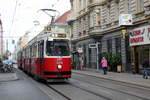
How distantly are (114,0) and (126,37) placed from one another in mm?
5434

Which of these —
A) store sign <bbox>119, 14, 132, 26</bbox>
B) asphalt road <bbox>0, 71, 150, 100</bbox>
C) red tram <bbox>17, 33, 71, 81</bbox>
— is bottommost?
asphalt road <bbox>0, 71, 150, 100</bbox>

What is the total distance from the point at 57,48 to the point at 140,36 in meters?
12.4

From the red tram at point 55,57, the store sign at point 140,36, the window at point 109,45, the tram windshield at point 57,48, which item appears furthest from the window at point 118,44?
the tram windshield at point 57,48

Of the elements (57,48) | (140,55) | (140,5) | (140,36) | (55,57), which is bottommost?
(55,57)

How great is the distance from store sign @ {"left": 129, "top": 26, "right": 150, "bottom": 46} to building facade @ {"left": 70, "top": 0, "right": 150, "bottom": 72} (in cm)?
40

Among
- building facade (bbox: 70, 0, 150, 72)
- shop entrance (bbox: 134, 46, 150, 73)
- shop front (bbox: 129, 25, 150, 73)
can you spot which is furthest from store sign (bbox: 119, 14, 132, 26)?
shop entrance (bbox: 134, 46, 150, 73)

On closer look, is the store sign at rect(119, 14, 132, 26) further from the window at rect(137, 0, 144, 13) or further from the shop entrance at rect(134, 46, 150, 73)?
the shop entrance at rect(134, 46, 150, 73)

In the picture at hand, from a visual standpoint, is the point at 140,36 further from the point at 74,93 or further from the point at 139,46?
the point at 74,93

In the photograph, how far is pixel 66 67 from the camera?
19.3 m

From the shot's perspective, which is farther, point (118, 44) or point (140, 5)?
point (118, 44)

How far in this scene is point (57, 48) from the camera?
1931 cm

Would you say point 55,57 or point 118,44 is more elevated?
point 118,44

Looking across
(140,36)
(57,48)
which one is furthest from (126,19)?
(57,48)

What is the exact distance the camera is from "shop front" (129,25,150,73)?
93.4 feet
